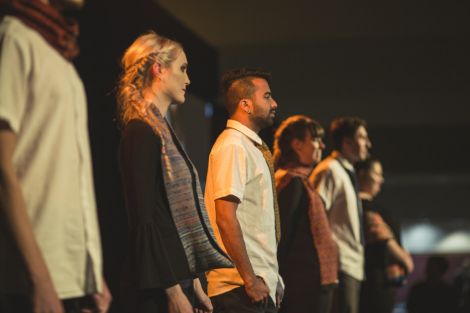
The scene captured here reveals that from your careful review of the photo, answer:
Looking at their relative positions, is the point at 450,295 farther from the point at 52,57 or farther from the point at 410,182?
the point at 52,57

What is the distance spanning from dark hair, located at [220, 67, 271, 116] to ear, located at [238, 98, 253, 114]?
0.01 metres

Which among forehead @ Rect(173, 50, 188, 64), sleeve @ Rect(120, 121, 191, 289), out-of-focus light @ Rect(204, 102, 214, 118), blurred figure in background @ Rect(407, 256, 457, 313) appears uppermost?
out-of-focus light @ Rect(204, 102, 214, 118)

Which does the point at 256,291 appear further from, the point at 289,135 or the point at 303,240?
the point at 289,135

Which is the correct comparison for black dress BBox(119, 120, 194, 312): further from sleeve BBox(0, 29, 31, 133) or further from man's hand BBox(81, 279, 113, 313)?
sleeve BBox(0, 29, 31, 133)

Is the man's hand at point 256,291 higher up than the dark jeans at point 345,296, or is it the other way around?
the man's hand at point 256,291

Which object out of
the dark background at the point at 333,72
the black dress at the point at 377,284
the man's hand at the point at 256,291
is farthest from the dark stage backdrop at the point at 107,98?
the black dress at the point at 377,284

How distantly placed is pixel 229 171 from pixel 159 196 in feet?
2.49

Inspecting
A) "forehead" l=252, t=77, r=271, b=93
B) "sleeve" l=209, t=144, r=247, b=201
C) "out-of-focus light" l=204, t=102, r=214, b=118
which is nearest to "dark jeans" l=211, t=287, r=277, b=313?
"sleeve" l=209, t=144, r=247, b=201

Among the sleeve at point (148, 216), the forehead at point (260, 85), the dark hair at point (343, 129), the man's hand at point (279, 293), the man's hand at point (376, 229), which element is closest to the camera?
the sleeve at point (148, 216)

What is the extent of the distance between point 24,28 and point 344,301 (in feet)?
9.92

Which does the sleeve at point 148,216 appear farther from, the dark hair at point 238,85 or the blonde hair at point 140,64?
the dark hair at point 238,85

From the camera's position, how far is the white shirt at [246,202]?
2.84 meters

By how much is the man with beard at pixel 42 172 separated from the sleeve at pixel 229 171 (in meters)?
1.27

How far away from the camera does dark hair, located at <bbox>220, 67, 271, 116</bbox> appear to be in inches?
122
